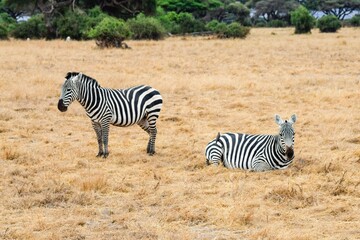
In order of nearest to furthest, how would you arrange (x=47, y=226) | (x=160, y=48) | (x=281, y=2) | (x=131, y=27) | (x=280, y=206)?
(x=47, y=226) < (x=280, y=206) < (x=160, y=48) < (x=131, y=27) < (x=281, y=2)

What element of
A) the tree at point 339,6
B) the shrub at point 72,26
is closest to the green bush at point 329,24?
the shrub at point 72,26

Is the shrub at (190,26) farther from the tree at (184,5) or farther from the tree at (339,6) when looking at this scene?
the tree at (339,6)

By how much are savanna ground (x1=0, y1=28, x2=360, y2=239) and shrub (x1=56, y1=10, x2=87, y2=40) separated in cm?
1665

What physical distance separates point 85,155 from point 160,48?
20054mm

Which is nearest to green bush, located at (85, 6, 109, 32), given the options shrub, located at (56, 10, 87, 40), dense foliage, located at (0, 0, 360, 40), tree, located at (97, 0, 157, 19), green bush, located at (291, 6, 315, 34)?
dense foliage, located at (0, 0, 360, 40)

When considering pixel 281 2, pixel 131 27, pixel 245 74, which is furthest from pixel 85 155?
pixel 281 2

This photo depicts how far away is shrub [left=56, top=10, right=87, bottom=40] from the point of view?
120 feet

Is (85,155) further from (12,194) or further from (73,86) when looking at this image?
(12,194)

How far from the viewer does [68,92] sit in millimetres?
9258

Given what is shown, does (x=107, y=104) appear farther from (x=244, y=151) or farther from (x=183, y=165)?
(x=244, y=151)

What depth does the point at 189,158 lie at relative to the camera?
Result: 365 inches

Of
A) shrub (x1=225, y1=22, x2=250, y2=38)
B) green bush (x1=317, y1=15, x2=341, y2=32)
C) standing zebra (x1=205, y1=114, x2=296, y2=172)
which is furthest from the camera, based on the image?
green bush (x1=317, y1=15, x2=341, y2=32)

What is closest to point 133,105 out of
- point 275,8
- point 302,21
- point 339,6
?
point 302,21

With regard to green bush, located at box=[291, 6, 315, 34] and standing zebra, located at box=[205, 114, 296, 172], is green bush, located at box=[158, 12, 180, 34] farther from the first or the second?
standing zebra, located at box=[205, 114, 296, 172]
